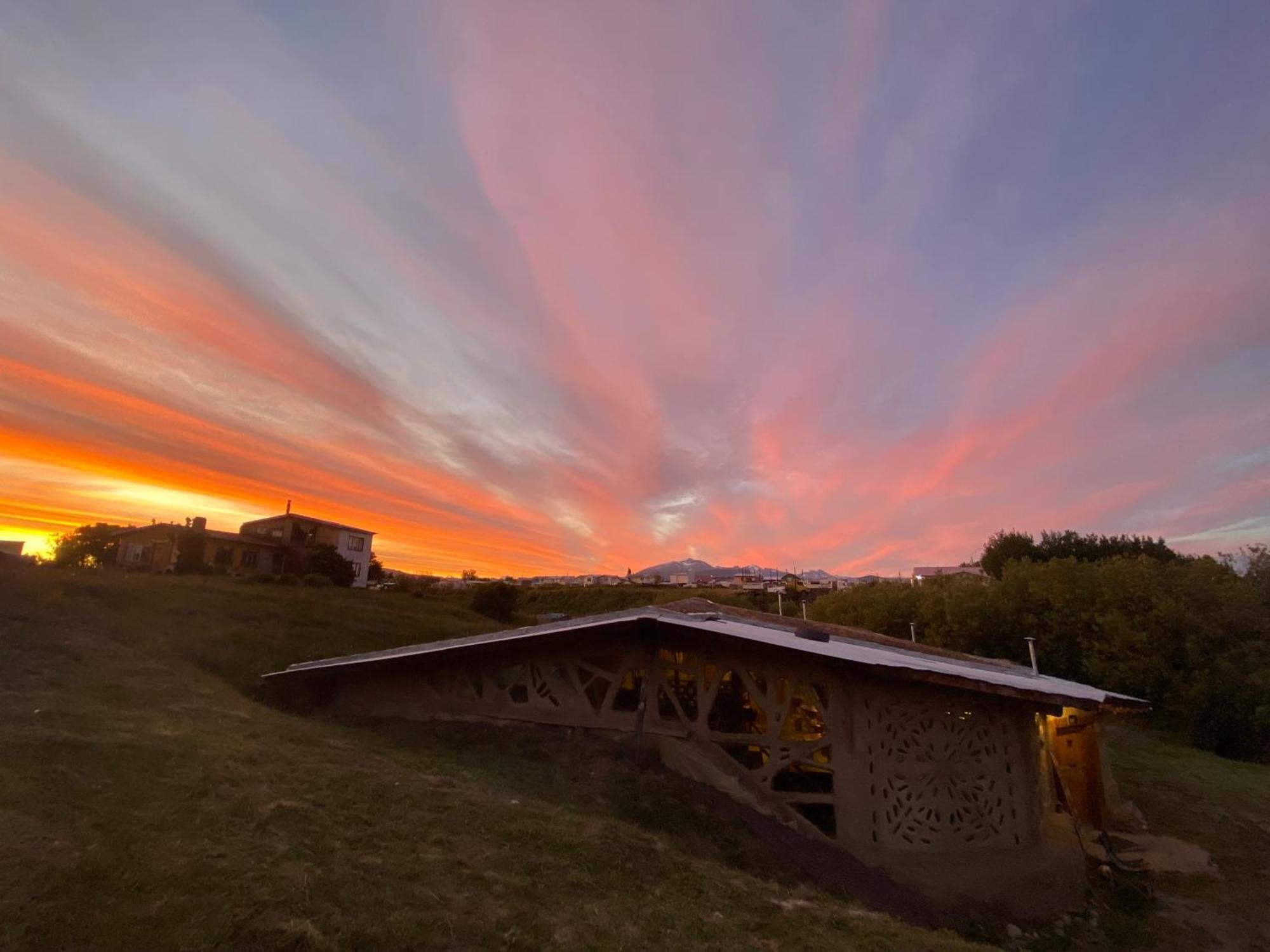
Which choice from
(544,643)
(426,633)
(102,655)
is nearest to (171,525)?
(426,633)

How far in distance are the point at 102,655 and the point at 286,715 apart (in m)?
4.22

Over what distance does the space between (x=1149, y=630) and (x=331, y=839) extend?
28879 mm

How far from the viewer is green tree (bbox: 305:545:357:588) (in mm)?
42594

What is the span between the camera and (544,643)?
12.2 meters

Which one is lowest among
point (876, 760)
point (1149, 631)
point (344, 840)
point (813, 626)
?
point (344, 840)

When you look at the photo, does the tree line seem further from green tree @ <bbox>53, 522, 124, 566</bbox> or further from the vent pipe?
green tree @ <bbox>53, 522, 124, 566</bbox>

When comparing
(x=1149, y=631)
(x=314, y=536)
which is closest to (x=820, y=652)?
(x=1149, y=631)

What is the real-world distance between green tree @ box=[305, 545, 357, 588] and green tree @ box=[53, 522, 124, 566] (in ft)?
43.8

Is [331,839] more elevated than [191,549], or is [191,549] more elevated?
[191,549]

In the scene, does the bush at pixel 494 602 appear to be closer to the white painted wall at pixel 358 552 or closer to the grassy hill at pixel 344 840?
the white painted wall at pixel 358 552

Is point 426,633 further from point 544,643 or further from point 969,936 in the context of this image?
point 969,936

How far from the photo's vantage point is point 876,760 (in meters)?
9.47

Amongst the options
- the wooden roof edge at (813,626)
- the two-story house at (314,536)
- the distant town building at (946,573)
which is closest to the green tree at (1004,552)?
the distant town building at (946,573)

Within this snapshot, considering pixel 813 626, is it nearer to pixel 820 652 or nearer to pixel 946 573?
pixel 820 652
